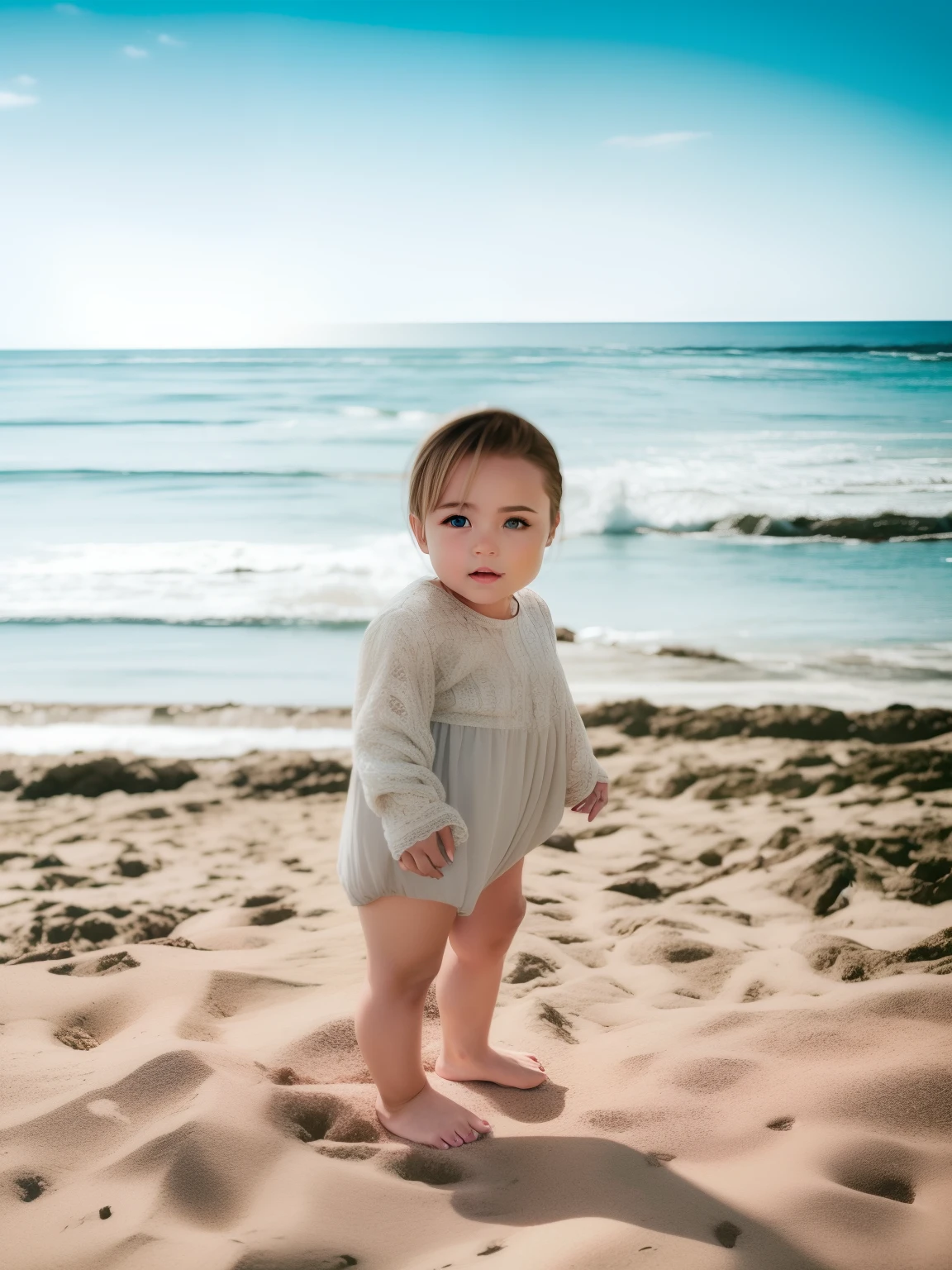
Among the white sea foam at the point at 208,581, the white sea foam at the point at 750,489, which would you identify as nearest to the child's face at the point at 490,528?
the white sea foam at the point at 208,581

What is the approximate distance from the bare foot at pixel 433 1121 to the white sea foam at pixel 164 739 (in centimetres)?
296

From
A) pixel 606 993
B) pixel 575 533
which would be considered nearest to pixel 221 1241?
pixel 606 993

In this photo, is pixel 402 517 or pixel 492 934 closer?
pixel 492 934

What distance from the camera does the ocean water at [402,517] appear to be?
6.36 metres

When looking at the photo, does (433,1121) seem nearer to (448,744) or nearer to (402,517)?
(448,744)

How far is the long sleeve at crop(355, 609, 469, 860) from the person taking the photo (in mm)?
1642

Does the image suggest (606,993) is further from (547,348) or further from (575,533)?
(547,348)

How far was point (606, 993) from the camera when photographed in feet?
7.97

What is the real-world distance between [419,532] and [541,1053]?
108cm

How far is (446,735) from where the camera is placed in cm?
178

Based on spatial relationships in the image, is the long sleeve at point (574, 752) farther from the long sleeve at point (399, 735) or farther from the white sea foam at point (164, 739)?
the white sea foam at point (164, 739)

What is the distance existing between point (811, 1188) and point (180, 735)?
402 centimetres

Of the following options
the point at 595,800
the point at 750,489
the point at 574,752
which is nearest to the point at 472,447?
the point at 574,752

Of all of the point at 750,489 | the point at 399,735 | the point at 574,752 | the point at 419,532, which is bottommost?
the point at 574,752
